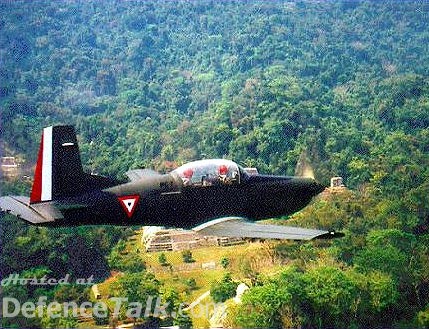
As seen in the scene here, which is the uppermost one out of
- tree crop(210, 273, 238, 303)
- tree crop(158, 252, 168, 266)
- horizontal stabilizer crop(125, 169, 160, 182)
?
horizontal stabilizer crop(125, 169, 160, 182)

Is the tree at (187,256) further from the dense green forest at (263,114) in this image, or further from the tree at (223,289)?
the tree at (223,289)

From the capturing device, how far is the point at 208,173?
8.99 metres

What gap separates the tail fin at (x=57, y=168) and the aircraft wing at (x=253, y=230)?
169 cm

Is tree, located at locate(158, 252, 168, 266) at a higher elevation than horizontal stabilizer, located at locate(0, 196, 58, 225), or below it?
below

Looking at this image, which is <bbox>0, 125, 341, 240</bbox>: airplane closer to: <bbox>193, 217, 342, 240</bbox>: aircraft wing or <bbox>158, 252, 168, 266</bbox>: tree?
<bbox>193, 217, 342, 240</bbox>: aircraft wing

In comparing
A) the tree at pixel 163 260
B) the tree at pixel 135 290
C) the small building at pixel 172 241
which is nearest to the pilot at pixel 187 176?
the tree at pixel 135 290

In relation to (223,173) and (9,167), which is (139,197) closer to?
(223,173)

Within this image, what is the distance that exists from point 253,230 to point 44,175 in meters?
2.70

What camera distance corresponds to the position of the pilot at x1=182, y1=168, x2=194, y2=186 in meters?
8.88

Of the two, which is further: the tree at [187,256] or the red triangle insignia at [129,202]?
the tree at [187,256]

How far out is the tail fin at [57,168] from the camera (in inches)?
340

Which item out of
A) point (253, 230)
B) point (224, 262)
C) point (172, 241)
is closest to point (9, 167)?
point (172, 241)

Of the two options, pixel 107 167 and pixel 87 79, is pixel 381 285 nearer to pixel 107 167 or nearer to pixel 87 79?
pixel 107 167

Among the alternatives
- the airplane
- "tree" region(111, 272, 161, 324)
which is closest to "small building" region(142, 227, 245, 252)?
"tree" region(111, 272, 161, 324)
